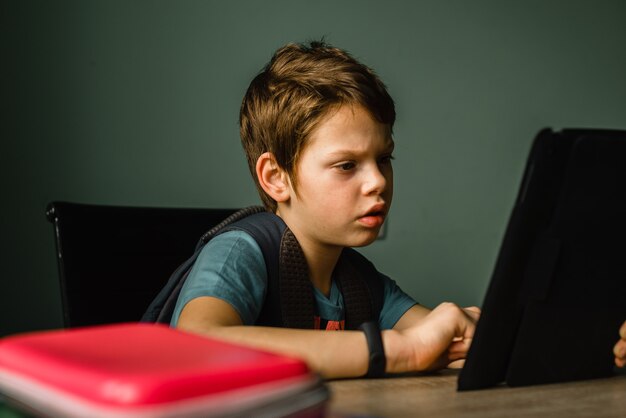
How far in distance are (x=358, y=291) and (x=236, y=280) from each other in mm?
279

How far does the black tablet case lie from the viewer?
0.65m

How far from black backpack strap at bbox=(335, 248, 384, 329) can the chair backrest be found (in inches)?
10.0

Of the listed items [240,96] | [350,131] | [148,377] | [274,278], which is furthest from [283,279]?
[240,96]

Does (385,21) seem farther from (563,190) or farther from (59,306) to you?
(563,190)

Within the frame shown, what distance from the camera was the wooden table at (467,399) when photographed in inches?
23.6

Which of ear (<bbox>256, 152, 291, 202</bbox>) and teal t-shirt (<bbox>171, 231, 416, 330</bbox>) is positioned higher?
ear (<bbox>256, 152, 291, 202</bbox>)

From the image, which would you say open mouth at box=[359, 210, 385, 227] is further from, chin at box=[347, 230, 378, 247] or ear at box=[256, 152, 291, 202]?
ear at box=[256, 152, 291, 202]

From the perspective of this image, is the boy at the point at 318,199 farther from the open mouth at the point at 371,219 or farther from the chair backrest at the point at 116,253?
the chair backrest at the point at 116,253

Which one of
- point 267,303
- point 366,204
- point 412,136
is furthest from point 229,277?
point 412,136

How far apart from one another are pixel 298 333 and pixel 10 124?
4.68ft

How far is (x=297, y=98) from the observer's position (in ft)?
3.88

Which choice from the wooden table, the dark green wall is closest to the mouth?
the wooden table

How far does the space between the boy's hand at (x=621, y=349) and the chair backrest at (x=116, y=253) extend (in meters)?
0.72

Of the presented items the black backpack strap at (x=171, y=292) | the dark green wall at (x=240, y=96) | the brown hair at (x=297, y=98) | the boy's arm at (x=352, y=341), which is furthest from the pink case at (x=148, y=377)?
the dark green wall at (x=240, y=96)
